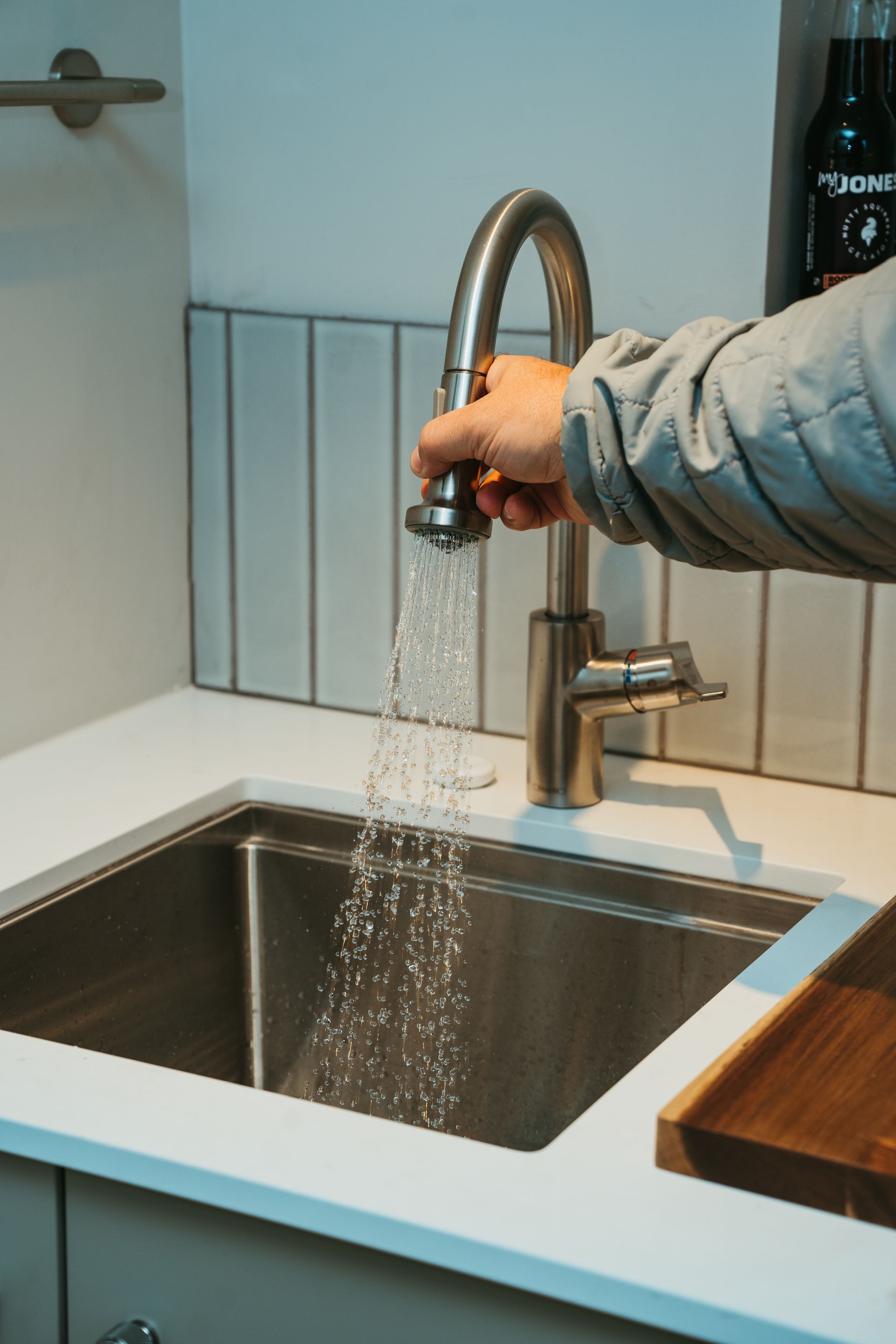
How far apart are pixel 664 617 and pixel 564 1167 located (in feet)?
1.94

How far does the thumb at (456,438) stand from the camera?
78 cm

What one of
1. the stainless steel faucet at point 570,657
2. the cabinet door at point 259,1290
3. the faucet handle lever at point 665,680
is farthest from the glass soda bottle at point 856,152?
the cabinet door at point 259,1290

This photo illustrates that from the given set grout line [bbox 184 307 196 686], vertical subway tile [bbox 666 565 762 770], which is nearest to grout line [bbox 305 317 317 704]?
grout line [bbox 184 307 196 686]

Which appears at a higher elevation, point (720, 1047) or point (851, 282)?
point (851, 282)

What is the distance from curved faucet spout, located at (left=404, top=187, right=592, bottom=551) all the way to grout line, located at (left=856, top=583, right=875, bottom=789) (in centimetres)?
33

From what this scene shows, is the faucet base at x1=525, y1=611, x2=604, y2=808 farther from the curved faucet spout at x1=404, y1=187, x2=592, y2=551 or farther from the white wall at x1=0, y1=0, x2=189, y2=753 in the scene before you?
the white wall at x1=0, y1=0, x2=189, y2=753

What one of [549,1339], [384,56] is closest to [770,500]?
[549,1339]

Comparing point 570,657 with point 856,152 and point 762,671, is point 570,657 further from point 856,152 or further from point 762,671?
point 856,152

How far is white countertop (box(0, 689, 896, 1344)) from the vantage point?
561mm

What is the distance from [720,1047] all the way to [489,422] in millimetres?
355

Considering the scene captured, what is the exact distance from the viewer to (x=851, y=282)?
658 millimetres

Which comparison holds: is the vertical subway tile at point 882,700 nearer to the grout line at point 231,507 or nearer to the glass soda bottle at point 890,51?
the glass soda bottle at point 890,51

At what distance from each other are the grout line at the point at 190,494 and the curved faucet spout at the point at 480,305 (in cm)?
47

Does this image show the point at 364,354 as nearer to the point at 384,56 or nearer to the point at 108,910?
the point at 384,56
